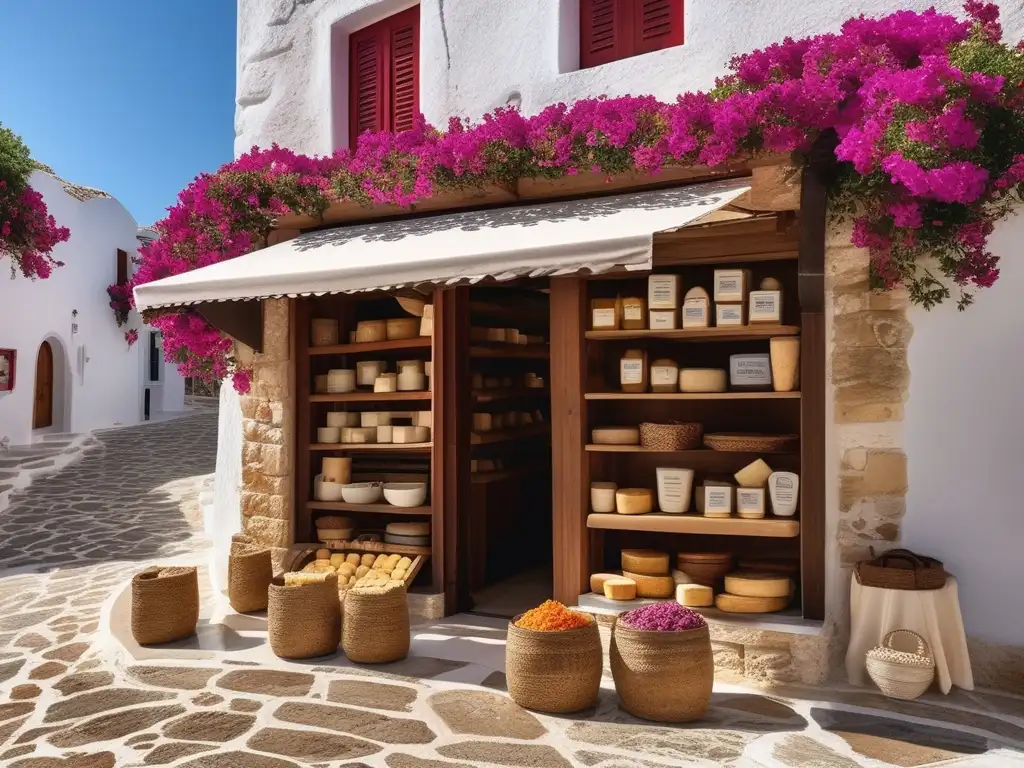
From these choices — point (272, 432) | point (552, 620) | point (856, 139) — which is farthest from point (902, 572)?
point (272, 432)

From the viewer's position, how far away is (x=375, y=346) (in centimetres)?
627

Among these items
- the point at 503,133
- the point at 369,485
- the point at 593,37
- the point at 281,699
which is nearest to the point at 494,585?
the point at 369,485

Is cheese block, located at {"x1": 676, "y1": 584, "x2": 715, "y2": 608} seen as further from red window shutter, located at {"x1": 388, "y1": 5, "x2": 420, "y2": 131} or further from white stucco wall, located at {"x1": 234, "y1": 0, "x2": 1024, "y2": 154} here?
red window shutter, located at {"x1": 388, "y1": 5, "x2": 420, "y2": 131}

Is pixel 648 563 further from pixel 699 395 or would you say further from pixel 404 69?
pixel 404 69

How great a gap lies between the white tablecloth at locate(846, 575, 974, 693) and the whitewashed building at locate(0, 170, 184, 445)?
15.8 m

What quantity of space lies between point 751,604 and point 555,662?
1366 millimetres

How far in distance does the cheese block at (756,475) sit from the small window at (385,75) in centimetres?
385

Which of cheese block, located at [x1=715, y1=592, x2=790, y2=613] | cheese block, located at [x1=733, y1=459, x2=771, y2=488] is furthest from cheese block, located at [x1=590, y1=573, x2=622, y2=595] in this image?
cheese block, located at [x1=733, y1=459, x2=771, y2=488]

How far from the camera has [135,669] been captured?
16.2 ft

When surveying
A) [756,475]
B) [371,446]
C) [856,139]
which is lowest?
[756,475]

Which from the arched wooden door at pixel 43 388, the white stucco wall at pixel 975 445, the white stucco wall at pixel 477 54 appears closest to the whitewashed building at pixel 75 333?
the arched wooden door at pixel 43 388

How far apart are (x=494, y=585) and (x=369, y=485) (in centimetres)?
136

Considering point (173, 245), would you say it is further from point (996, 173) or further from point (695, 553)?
point (996, 173)

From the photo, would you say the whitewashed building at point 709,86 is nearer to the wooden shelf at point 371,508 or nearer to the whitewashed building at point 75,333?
the wooden shelf at point 371,508
